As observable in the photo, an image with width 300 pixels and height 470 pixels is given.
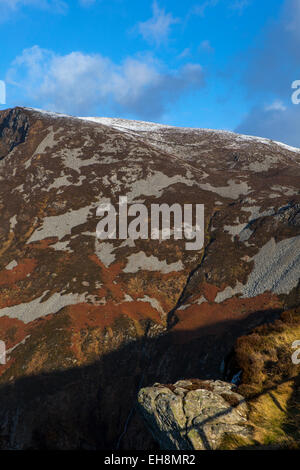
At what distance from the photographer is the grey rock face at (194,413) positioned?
13656mm

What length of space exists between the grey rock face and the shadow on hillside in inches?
844

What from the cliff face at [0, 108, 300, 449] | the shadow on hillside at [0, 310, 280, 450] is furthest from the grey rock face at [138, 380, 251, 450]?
the shadow on hillside at [0, 310, 280, 450]

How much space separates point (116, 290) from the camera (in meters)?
61.6

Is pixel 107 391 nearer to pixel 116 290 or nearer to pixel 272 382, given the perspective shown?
pixel 116 290

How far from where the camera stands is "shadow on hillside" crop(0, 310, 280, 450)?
1464 inches

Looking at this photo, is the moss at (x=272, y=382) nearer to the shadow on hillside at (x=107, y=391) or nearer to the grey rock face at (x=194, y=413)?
the grey rock face at (x=194, y=413)

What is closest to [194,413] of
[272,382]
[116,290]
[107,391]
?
[272,382]

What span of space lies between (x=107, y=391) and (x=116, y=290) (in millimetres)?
21700

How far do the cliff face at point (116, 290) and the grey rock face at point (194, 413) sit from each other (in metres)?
7.96

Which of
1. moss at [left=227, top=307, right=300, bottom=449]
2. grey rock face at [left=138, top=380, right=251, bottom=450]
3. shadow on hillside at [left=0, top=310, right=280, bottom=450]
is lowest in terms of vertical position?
shadow on hillside at [left=0, top=310, right=280, bottom=450]

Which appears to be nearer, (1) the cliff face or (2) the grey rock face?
(2) the grey rock face

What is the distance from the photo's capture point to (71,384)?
43562mm

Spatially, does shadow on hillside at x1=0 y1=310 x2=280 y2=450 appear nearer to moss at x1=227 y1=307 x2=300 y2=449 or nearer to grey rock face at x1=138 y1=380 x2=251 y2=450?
moss at x1=227 y1=307 x2=300 y2=449

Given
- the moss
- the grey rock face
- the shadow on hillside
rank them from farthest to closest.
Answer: the shadow on hillside
the grey rock face
the moss
